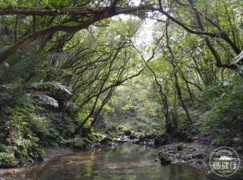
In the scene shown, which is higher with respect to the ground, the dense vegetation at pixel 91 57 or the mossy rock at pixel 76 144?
the dense vegetation at pixel 91 57

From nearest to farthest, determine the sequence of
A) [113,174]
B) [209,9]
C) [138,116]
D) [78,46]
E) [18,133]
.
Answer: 1. [113,174]
2. [18,133]
3. [209,9]
4. [78,46]
5. [138,116]

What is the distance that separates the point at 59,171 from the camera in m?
4.86

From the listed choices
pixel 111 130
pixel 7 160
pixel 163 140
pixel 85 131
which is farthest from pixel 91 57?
pixel 111 130

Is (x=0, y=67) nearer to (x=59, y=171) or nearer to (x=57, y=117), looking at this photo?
(x=59, y=171)

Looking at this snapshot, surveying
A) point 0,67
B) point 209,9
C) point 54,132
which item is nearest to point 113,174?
point 0,67

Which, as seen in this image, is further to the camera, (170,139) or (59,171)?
(170,139)

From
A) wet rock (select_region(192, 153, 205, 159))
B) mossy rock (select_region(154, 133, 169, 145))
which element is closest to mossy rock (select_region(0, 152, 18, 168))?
wet rock (select_region(192, 153, 205, 159))

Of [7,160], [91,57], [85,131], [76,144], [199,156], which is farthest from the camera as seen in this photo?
[85,131]

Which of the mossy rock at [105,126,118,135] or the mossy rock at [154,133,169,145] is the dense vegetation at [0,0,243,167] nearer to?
the mossy rock at [154,133,169,145]

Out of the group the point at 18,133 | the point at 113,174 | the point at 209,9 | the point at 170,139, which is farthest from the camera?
the point at 170,139

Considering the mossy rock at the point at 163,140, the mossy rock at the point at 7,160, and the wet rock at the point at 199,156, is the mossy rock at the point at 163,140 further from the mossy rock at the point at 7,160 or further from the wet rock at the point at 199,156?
the mossy rock at the point at 7,160

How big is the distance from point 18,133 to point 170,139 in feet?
26.6

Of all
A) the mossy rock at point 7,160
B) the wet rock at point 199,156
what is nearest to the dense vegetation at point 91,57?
the mossy rock at point 7,160

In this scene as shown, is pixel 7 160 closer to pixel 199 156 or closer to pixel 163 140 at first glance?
pixel 199 156
